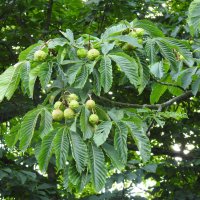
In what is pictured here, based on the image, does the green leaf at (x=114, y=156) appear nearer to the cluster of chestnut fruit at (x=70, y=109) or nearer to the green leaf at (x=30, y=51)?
the cluster of chestnut fruit at (x=70, y=109)

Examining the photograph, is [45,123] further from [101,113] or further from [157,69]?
[157,69]

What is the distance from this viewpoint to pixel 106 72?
161 centimetres

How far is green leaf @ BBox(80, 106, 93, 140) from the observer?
1.55 metres

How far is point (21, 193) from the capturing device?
11.3 feet

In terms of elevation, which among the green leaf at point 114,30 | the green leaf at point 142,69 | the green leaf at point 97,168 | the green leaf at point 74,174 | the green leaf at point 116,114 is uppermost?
the green leaf at point 114,30

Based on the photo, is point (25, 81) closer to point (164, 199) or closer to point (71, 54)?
point (71, 54)

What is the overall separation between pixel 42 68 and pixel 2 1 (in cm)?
257

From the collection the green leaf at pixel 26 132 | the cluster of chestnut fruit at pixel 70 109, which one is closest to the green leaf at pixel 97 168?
the cluster of chestnut fruit at pixel 70 109

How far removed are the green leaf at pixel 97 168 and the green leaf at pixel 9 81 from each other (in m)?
0.38

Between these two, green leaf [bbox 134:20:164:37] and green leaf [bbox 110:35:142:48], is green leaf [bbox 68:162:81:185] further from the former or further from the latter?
green leaf [bbox 134:20:164:37]

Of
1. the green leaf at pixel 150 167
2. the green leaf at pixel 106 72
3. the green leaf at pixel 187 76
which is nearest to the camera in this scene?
the green leaf at pixel 106 72

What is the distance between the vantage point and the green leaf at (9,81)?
5.22 ft

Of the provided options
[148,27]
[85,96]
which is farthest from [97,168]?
[148,27]

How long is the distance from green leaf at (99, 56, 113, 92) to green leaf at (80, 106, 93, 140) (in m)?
0.11
